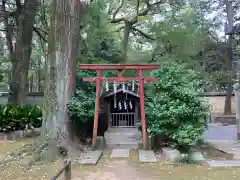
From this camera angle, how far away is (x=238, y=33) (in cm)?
1719

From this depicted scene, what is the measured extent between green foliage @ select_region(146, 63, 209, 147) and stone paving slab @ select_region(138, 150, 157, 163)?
1.98 ft

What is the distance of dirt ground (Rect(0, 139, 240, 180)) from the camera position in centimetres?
633

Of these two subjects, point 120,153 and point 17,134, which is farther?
point 17,134

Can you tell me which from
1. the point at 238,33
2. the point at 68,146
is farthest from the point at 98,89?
the point at 238,33

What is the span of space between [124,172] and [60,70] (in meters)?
3.47

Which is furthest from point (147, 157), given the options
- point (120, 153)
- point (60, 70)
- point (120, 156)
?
point (60, 70)

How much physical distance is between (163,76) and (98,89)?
2.07 metres

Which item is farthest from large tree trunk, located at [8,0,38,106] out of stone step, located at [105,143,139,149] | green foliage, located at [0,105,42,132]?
stone step, located at [105,143,139,149]

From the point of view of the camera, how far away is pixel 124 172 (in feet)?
22.2

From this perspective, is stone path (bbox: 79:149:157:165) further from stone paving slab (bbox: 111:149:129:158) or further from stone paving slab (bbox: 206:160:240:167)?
stone paving slab (bbox: 206:160:240:167)

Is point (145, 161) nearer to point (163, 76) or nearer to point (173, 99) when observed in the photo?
point (173, 99)

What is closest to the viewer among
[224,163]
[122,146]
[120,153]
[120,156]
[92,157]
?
[224,163]

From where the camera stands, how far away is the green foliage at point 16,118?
11242 mm

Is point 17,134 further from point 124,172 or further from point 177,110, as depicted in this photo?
point 177,110
